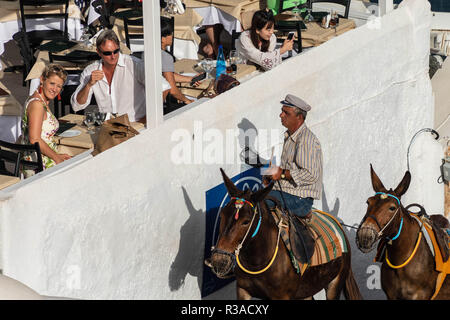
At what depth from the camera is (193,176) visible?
7680 mm

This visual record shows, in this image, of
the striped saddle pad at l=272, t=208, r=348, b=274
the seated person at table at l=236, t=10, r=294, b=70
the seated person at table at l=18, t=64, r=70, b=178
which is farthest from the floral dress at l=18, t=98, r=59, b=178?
the seated person at table at l=236, t=10, r=294, b=70

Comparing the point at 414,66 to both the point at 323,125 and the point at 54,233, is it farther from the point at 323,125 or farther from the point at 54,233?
the point at 54,233

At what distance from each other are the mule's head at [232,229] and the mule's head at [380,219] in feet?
3.52

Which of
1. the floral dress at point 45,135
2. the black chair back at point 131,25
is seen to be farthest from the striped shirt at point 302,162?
the black chair back at point 131,25

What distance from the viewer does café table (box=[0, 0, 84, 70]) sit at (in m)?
10.7

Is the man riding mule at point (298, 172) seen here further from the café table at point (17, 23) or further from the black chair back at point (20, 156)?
the café table at point (17, 23)

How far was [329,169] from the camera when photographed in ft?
31.9

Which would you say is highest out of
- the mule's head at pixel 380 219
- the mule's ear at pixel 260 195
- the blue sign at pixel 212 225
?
the mule's ear at pixel 260 195

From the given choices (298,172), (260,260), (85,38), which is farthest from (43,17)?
(260,260)

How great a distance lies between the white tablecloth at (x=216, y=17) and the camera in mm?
11547

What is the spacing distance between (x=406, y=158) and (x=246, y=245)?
208 inches

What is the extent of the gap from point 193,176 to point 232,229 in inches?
57.3

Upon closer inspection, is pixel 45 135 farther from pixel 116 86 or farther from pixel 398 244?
pixel 398 244
